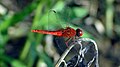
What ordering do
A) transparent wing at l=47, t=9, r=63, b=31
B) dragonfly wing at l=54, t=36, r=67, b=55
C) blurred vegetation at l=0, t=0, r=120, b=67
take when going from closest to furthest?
dragonfly wing at l=54, t=36, r=67, b=55, transparent wing at l=47, t=9, r=63, b=31, blurred vegetation at l=0, t=0, r=120, b=67

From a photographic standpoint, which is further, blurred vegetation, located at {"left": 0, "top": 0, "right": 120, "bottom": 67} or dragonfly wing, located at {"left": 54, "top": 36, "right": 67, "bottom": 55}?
blurred vegetation, located at {"left": 0, "top": 0, "right": 120, "bottom": 67}

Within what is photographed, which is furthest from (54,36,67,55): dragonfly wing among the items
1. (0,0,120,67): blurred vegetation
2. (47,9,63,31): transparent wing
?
(0,0,120,67): blurred vegetation

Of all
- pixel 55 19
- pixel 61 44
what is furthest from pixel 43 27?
pixel 61 44

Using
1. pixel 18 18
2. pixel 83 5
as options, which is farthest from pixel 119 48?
pixel 18 18

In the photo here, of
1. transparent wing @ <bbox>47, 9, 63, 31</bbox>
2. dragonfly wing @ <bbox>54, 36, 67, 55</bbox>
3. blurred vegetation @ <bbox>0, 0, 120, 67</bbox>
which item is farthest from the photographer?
blurred vegetation @ <bbox>0, 0, 120, 67</bbox>

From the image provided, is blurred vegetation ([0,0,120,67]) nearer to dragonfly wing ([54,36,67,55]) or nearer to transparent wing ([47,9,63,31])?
transparent wing ([47,9,63,31])

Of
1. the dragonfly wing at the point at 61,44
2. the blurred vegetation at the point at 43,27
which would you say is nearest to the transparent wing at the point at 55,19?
the dragonfly wing at the point at 61,44

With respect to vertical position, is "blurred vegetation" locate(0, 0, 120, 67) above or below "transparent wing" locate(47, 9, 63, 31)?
below

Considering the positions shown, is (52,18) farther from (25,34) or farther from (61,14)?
(25,34)

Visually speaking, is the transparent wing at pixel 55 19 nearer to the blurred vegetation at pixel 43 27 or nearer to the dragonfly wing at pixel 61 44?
the dragonfly wing at pixel 61 44
